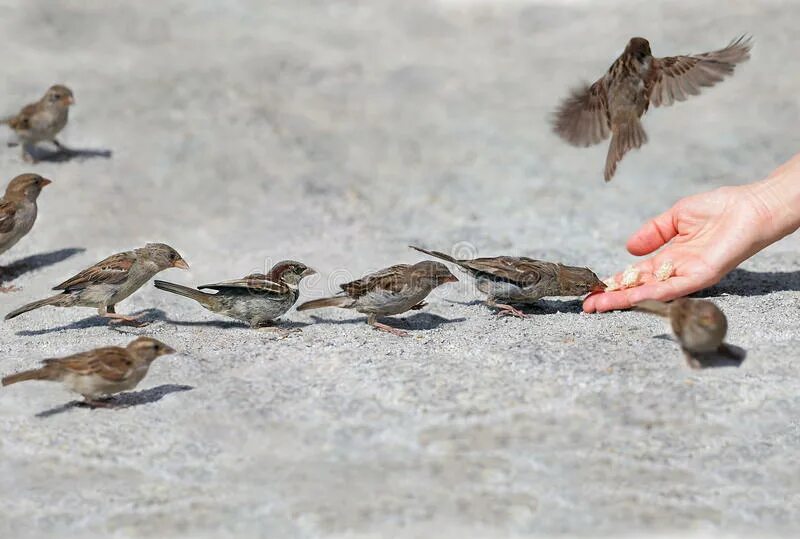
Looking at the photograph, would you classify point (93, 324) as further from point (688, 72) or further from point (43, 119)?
point (688, 72)

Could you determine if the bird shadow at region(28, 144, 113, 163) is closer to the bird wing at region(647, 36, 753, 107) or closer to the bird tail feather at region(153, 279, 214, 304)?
the bird tail feather at region(153, 279, 214, 304)

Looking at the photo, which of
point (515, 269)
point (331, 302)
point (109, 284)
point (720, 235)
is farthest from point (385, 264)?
point (720, 235)

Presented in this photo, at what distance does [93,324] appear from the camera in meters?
8.06

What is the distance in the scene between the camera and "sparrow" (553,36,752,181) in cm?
805

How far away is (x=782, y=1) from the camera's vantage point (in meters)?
15.2

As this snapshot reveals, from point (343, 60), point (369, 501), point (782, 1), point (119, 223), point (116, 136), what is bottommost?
point (369, 501)

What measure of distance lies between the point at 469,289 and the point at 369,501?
4013 millimetres

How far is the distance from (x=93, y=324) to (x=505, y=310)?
10.8ft

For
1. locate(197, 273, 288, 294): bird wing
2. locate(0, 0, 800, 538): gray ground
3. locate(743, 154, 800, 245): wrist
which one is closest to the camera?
locate(0, 0, 800, 538): gray ground

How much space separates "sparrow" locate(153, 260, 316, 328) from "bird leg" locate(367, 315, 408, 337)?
61 cm

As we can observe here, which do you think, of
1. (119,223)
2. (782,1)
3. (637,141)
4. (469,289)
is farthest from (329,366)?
(782,1)

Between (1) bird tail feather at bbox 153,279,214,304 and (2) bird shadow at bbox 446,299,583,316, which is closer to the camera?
(1) bird tail feather at bbox 153,279,214,304

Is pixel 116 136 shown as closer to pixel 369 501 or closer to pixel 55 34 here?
pixel 55 34

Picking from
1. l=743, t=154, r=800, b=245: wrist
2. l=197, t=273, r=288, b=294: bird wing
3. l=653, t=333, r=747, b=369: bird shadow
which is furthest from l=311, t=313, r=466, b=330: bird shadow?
l=743, t=154, r=800, b=245: wrist
